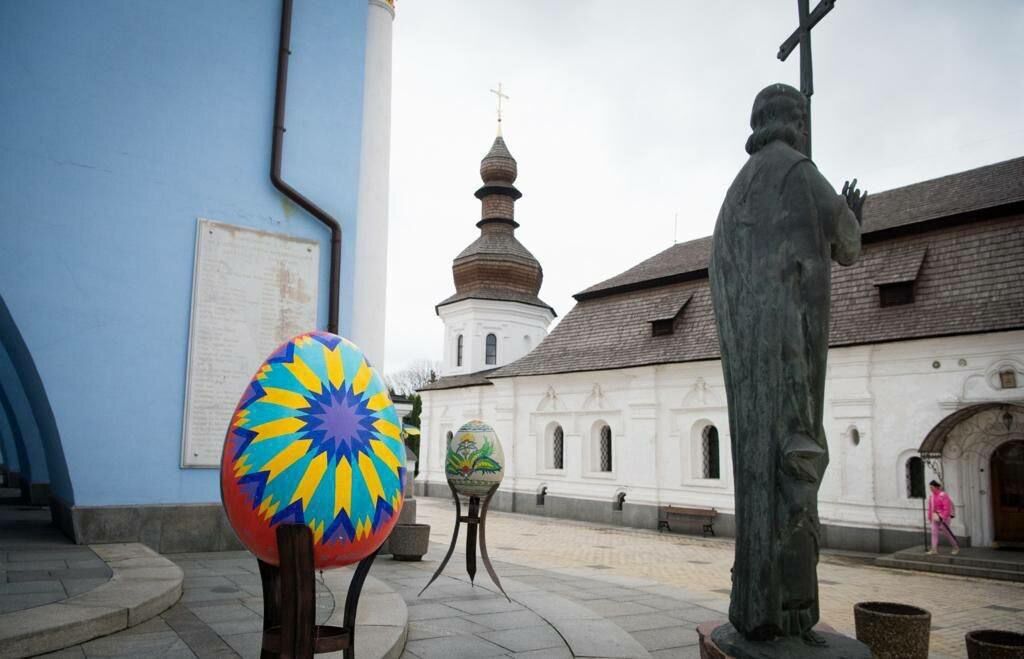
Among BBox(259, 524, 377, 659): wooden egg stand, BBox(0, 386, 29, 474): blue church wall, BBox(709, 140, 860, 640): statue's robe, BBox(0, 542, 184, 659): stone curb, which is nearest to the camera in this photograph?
BBox(259, 524, 377, 659): wooden egg stand

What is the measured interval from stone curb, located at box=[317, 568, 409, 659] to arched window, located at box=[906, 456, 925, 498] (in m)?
13.9

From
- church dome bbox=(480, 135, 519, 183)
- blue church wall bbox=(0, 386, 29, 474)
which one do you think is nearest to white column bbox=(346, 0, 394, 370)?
blue church wall bbox=(0, 386, 29, 474)

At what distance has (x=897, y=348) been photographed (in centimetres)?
1656

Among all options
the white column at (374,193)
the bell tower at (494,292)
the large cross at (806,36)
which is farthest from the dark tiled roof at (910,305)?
the large cross at (806,36)

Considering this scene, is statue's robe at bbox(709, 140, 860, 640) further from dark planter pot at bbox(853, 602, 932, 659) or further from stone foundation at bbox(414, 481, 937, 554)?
stone foundation at bbox(414, 481, 937, 554)

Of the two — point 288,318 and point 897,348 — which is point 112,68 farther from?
point 897,348

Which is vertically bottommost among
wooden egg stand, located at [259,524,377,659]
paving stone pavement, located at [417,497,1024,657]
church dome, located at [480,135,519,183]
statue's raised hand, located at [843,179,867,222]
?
paving stone pavement, located at [417,497,1024,657]

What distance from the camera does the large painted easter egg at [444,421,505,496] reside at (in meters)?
7.72

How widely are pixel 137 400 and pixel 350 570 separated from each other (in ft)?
11.0

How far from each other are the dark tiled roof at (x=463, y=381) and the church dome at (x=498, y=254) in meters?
3.83

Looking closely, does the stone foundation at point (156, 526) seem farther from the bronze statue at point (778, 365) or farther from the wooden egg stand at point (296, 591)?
the bronze statue at point (778, 365)

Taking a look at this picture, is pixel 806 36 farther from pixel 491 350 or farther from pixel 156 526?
pixel 491 350

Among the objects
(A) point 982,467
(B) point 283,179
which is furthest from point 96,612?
(A) point 982,467

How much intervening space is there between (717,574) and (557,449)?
1337 cm
